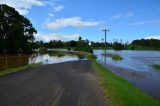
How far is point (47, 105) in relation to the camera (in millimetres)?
10766

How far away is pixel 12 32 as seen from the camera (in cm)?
6097

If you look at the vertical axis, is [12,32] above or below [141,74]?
above

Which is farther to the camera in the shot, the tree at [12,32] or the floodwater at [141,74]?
the tree at [12,32]

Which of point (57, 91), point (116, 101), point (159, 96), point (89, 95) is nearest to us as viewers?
point (116, 101)

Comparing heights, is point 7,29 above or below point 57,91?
above

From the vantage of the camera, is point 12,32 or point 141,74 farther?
point 12,32

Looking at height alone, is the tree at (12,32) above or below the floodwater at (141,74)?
above

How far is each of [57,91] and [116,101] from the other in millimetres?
3613

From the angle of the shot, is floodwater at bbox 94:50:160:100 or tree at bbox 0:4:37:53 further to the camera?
tree at bbox 0:4:37:53

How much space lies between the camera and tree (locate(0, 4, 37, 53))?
60125 mm

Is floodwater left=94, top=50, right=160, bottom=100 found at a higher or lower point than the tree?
lower

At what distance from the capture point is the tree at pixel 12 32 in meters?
60.1

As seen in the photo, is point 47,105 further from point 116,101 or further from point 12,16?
point 12,16

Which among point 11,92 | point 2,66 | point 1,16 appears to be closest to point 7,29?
point 1,16
